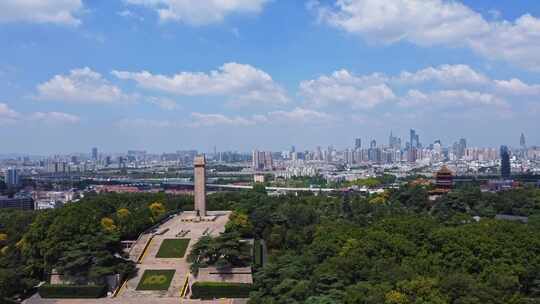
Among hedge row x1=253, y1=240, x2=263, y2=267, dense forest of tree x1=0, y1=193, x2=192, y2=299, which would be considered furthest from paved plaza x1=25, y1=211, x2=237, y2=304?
hedge row x1=253, y1=240, x2=263, y2=267

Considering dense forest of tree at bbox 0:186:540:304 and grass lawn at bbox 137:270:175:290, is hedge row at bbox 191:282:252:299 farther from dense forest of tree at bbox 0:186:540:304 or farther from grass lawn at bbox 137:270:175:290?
grass lawn at bbox 137:270:175:290

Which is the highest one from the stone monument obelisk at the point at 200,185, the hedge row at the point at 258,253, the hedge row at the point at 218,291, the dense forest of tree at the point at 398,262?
the stone monument obelisk at the point at 200,185

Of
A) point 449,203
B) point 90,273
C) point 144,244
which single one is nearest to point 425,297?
point 90,273

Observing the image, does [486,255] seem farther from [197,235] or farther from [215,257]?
[197,235]

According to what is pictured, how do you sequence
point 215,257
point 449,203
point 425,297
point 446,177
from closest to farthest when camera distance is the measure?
point 425,297, point 215,257, point 449,203, point 446,177

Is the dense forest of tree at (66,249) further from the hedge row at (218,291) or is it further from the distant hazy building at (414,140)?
the distant hazy building at (414,140)

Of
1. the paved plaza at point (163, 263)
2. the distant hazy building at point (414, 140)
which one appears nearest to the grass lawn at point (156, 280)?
the paved plaza at point (163, 263)

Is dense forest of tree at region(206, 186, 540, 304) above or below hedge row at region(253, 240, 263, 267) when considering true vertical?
above
